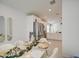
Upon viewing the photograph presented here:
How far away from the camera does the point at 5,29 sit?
1.57 meters

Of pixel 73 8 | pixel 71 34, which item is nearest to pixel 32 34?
pixel 71 34

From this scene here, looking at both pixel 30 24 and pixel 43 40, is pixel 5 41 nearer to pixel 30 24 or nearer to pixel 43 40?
pixel 30 24

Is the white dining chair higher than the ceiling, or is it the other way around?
the ceiling

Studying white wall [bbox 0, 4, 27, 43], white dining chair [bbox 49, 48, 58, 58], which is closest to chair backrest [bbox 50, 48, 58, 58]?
white dining chair [bbox 49, 48, 58, 58]

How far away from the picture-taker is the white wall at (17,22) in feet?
5.24

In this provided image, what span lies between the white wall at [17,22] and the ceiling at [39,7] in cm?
8

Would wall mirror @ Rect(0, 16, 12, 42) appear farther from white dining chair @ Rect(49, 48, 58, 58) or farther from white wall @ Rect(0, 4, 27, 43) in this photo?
white dining chair @ Rect(49, 48, 58, 58)

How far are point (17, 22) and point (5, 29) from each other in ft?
0.64

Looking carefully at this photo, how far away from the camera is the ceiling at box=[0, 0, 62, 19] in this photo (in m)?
1.61

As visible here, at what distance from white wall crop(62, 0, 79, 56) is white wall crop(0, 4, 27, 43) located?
24.0 inches

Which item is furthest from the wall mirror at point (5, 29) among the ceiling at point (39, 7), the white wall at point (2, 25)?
the ceiling at point (39, 7)

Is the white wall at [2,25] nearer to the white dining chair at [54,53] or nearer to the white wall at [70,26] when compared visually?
the white dining chair at [54,53]

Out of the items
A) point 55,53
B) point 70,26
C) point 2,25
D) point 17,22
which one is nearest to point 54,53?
point 55,53

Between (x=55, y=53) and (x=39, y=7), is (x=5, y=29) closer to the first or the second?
(x=39, y=7)
